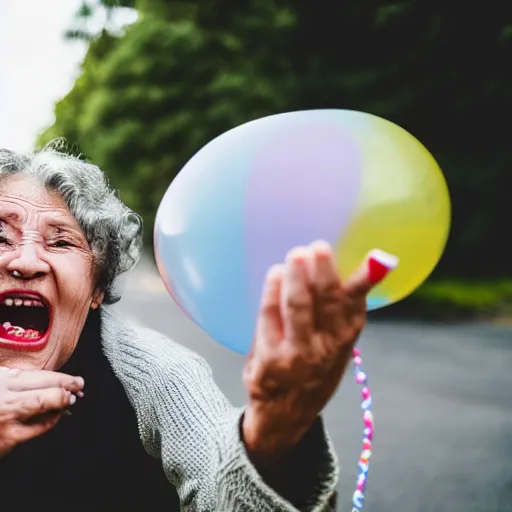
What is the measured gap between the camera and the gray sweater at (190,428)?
111cm

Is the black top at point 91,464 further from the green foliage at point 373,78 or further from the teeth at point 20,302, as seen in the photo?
the green foliage at point 373,78

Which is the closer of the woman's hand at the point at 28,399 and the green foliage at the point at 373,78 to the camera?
the woman's hand at the point at 28,399

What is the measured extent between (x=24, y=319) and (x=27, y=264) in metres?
0.18

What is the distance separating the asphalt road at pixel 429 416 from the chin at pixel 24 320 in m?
0.51

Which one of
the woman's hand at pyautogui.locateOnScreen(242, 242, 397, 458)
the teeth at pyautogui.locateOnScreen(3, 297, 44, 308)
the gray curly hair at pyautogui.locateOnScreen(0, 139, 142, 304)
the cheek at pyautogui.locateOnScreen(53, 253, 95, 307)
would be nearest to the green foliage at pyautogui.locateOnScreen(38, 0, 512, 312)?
the gray curly hair at pyautogui.locateOnScreen(0, 139, 142, 304)

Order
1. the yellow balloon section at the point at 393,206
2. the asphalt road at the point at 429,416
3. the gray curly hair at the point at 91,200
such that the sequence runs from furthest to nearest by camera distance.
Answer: the asphalt road at the point at 429,416
the gray curly hair at the point at 91,200
the yellow balloon section at the point at 393,206

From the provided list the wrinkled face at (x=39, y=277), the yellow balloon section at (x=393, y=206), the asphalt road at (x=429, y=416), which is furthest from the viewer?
the asphalt road at (x=429, y=416)

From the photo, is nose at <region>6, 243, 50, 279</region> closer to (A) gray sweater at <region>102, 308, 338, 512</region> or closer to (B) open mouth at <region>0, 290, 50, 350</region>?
(B) open mouth at <region>0, 290, 50, 350</region>

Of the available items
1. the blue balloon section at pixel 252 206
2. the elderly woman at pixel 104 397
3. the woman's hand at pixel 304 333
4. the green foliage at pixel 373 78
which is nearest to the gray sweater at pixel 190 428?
the elderly woman at pixel 104 397

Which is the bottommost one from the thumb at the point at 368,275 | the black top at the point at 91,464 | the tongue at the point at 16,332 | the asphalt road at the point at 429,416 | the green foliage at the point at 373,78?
the asphalt road at the point at 429,416

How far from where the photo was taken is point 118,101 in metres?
12.8

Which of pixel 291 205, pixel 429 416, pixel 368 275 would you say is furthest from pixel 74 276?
pixel 429 416

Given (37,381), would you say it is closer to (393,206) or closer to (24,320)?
(24,320)

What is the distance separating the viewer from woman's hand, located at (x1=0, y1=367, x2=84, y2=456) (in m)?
1.34
